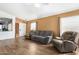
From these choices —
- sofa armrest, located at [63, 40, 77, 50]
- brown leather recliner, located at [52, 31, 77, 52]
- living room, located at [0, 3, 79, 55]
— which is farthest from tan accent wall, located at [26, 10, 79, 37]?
sofa armrest, located at [63, 40, 77, 50]

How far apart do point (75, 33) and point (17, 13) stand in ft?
4.34

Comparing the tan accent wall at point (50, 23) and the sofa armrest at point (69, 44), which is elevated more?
the tan accent wall at point (50, 23)

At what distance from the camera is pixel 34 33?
2246mm

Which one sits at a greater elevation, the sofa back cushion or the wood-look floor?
the sofa back cushion

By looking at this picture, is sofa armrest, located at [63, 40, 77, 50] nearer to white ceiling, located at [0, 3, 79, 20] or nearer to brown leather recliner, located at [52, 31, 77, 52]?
brown leather recliner, located at [52, 31, 77, 52]

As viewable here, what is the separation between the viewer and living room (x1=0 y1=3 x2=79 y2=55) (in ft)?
6.60

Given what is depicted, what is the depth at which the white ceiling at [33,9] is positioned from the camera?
1994mm

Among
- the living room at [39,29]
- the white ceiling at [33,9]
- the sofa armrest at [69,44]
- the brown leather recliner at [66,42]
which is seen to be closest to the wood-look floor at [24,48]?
the living room at [39,29]

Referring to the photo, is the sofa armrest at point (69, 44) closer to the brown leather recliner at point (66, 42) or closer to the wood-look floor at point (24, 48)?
the brown leather recliner at point (66, 42)

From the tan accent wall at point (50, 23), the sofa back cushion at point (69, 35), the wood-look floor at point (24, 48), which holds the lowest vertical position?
the wood-look floor at point (24, 48)

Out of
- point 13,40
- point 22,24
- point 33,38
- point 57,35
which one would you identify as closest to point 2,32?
point 13,40

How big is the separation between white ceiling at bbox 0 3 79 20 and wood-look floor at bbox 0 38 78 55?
56 cm

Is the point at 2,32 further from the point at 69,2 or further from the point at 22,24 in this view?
the point at 69,2

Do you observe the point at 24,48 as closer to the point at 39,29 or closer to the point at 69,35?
the point at 39,29
